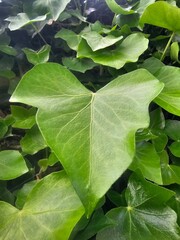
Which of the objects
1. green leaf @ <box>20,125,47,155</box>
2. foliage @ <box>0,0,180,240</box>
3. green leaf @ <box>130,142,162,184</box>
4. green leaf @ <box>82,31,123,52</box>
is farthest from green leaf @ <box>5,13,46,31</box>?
green leaf @ <box>130,142,162,184</box>

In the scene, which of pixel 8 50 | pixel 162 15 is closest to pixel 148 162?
pixel 162 15

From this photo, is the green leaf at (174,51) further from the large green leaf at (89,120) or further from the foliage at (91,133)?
the large green leaf at (89,120)

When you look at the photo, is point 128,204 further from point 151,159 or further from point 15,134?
point 15,134

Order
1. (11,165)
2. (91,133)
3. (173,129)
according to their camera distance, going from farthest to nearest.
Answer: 1. (173,129)
2. (11,165)
3. (91,133)

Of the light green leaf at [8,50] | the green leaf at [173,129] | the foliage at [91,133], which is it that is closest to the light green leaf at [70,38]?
the foliage at [91,133]

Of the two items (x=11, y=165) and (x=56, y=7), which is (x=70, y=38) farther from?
(x=11, y=165)
